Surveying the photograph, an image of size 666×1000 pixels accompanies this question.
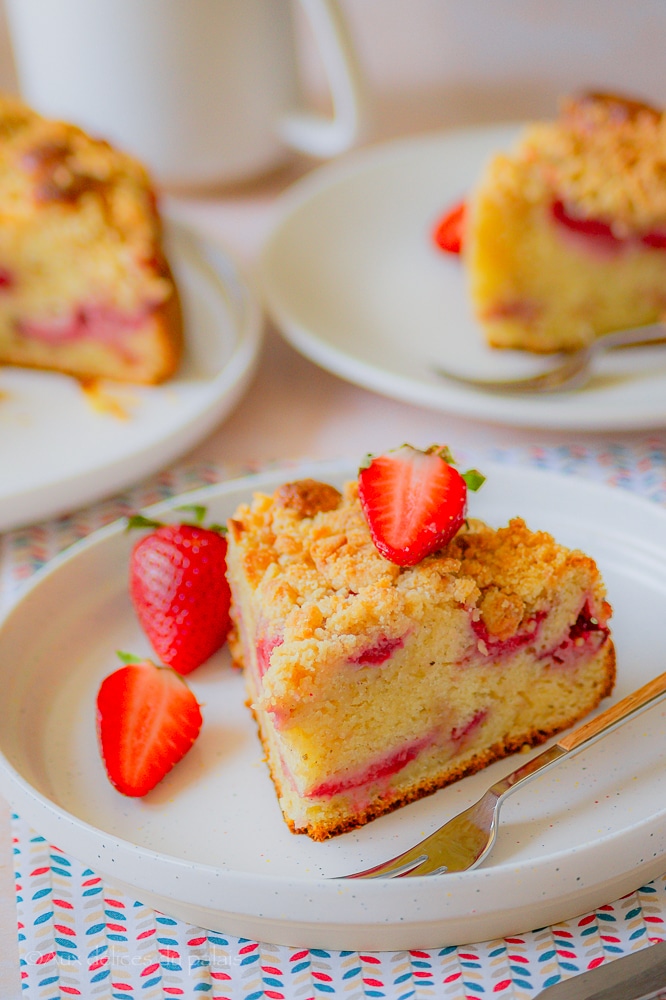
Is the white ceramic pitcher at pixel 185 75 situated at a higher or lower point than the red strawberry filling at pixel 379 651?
higher

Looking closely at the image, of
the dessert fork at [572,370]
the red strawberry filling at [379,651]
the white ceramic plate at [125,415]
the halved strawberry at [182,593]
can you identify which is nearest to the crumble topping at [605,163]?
the dessert fork at [572,370]

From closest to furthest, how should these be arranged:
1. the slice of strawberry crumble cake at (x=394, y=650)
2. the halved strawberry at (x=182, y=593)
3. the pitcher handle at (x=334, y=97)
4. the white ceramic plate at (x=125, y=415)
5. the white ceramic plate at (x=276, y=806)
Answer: the white ceramic plate at (x=276, y=806) → the slice of strawberry crumble cake at (x=394, y=650) → the halved strawberry at (x=182, y=593) → the white ceramic plate at (x=125, y=415) → the pitcher handle at (x=334, y=97)

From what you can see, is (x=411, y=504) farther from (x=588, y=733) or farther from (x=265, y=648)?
(x=588, y=733)

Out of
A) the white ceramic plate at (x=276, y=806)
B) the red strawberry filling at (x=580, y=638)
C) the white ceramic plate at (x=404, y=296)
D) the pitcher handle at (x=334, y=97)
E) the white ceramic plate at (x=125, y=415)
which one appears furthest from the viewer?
the pitcher handle at (x=334, y=97)

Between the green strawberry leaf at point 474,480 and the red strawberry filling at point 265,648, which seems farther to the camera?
the green strawberry leaf at point 474,480

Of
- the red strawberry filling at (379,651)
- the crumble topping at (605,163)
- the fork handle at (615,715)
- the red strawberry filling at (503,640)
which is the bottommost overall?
the fork handle at (615,715)

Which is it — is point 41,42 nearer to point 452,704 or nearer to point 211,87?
point 211,87

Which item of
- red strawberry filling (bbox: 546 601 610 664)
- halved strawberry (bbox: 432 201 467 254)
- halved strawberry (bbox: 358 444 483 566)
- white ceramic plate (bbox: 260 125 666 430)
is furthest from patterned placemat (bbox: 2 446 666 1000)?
halved strawberry (bbox: 432 201 467 254)

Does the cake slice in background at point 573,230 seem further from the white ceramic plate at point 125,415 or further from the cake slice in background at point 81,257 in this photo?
the cake slice in background at point 81,257
